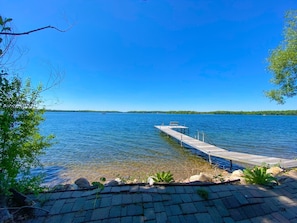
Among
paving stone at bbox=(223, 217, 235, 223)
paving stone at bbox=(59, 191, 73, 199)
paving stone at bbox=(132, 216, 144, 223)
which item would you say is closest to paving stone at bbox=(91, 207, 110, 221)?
paving stone at bbox=(132, 216, 144, 223)

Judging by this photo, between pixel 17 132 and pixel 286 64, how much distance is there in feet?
35.2

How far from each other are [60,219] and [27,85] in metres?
2.33

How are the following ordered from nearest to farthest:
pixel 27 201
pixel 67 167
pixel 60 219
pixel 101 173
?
pixel 60 219 → pixel 27 201 → pixel 101 173 → pixel 67 167

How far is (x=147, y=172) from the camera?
8383 millimetres

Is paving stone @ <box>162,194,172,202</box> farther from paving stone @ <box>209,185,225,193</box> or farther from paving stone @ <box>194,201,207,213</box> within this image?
paving stone @ <box>209,185,225,193</box>

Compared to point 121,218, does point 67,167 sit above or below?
below

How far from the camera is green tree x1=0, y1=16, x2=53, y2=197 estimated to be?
2463 millimetres

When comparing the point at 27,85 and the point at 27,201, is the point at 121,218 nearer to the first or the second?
the point at 27,201

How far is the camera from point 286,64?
8.07 meters

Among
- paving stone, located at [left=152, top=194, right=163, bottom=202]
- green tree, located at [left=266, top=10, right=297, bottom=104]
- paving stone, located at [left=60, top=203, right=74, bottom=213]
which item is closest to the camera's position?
paving stone, located at [left=60, top=203, right=74, bottom=213]

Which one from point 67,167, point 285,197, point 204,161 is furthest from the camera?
point 204,161

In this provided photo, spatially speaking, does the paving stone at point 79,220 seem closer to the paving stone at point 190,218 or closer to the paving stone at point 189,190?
the paving stone at point 190,218

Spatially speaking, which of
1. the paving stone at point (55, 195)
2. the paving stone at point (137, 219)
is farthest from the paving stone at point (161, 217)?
the paving stone at point (55, 195)

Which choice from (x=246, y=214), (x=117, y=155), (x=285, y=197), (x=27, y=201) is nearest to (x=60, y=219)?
(x=27, y=201)
